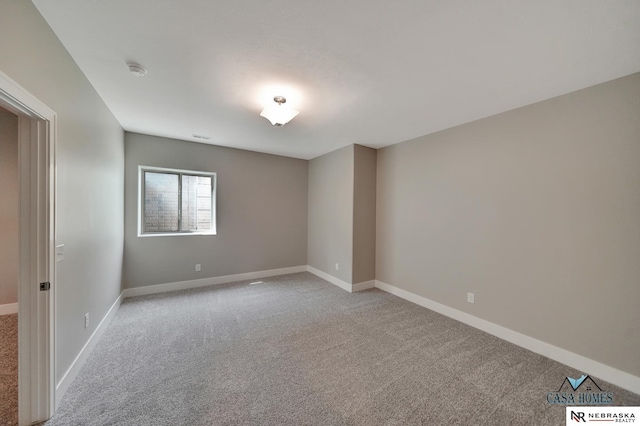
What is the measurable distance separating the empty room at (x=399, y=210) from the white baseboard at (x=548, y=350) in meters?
0.02

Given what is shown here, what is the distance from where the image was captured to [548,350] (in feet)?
7.21

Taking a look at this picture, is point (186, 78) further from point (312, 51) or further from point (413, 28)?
point (413, 28)

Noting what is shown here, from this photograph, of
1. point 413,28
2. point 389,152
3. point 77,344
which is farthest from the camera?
point 389,152

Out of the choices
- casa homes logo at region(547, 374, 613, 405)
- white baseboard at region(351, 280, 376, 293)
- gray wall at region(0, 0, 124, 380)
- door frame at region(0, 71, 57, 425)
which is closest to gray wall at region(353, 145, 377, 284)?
white baseboard at region(351, 280, 376, 293)

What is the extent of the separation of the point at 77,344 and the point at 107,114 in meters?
2.40

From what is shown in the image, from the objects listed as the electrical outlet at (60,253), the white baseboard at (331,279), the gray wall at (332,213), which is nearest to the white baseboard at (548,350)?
the white baseboard at (331,279)

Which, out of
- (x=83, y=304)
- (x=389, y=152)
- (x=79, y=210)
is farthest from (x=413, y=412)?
(x=389, y=152)

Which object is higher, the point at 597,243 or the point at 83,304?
the point at 597,243

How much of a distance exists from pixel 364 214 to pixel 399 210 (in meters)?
0.60

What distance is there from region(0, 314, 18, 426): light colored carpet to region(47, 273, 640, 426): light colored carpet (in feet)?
0.82

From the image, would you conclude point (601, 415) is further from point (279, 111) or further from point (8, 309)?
point (8, 309)

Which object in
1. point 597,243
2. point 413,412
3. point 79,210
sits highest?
point 79,210

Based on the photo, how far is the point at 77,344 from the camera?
193 cm

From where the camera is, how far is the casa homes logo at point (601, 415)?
1541 millimetres
